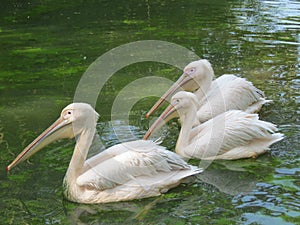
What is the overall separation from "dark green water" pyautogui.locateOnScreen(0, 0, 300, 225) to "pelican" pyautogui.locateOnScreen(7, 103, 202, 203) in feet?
0.28

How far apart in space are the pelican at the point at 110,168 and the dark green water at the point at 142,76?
0.28ft

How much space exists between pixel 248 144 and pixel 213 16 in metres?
6.00

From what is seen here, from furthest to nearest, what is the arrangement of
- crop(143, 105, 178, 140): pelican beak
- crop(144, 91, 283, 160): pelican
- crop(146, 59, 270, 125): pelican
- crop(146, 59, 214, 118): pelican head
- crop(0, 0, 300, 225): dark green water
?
crop(146, 59, 214, 118): pelican head, crop(146, 59, 270, 125): pelican, crop(143, 105, 178, 140): pelican beak, crop(144, 91, 283, 160): pelican, crop(0, 0, 300, 225): dark green water

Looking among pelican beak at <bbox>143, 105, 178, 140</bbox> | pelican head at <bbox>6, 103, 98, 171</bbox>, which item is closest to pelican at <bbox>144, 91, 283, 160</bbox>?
pelican beak at <bbox>143, 105, 178, 140</bbox>

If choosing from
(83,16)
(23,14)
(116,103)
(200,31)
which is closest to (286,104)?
(116,103)

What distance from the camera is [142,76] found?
23.4 feet

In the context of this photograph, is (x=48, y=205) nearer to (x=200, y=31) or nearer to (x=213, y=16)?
(x=200, y=31)

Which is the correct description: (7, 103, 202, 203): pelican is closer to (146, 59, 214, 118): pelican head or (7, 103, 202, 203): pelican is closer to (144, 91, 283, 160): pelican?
(144, 91, 283, 160): pelican

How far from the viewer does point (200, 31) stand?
933 cm

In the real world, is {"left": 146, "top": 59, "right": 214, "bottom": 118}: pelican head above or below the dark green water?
above

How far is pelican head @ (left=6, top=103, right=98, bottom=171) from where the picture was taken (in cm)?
420

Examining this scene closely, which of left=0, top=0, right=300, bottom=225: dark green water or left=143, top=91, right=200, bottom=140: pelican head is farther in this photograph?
left=143, top=91, right=200, bottom=140: pelican head

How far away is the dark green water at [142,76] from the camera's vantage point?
400 cm

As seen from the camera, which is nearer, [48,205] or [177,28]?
[48,205]
